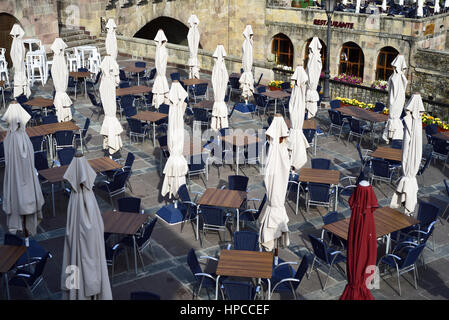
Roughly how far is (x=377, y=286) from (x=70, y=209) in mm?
5101

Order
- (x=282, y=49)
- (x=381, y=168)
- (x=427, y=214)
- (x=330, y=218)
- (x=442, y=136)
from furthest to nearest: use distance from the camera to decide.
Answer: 1. (x=282, y=49)
2. (x=442, y=136)
3. (x=381, y=168)
4. (x=427, y=214)
5. (x=330, y=218)

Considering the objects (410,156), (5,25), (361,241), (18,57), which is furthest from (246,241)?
(5,25)

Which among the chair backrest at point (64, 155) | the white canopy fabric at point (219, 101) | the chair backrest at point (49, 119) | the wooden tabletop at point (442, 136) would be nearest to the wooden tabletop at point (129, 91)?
the chair backrest at point (49, 119)

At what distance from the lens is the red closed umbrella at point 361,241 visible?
7742mm

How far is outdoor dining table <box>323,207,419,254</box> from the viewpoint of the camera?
1003 centimetres

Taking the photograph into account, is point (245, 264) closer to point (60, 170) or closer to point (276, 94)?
point (60, 170)

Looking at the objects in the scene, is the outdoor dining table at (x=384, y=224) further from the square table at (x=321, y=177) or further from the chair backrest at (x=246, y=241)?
the square table at (x=321, y=177)

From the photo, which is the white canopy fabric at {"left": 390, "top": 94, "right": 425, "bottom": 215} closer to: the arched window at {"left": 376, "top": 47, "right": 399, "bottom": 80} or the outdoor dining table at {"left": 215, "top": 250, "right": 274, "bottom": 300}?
the outdoor dining table at {"left": 215, "top": 250, "right": 274, "bottom": 300}

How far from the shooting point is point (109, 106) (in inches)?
575

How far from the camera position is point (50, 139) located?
582 inches

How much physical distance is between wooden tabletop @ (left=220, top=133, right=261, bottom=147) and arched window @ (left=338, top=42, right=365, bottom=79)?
12085mm

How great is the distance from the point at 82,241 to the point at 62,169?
4.84 meters

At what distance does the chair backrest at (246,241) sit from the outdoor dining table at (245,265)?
0.58 meters

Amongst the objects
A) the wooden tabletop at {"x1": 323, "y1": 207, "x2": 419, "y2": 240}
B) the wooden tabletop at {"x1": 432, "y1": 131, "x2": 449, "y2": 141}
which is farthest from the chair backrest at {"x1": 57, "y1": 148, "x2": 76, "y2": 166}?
the wooden tabletop at {"x1": 432, "y1": 131, "x2": 449, "y2": 141}
